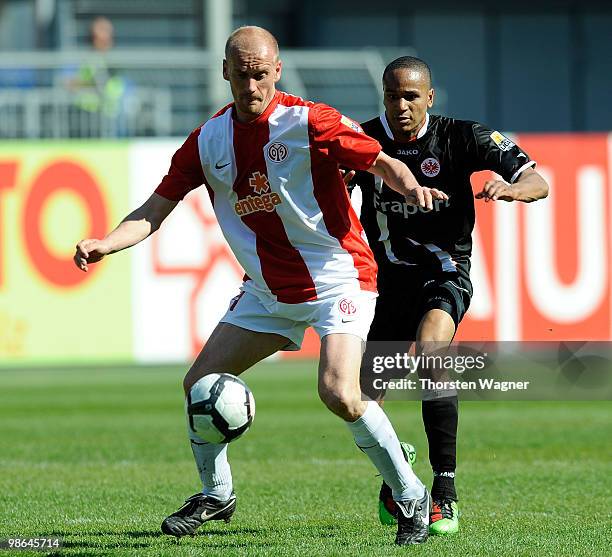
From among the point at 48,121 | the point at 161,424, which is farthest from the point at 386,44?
the point at 161,424

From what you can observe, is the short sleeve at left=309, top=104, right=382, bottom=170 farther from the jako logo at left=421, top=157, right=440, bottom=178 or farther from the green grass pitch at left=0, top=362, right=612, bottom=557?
the green grass pitch at left=0, top=362, right=612, bottom=557

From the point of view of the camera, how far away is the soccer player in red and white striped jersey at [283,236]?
5805 mm

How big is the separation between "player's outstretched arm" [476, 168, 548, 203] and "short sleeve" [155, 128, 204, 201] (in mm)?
1317

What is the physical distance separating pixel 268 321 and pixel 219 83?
15.1 meters

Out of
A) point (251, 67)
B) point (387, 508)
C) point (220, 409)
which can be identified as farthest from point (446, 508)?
point (251, 67)

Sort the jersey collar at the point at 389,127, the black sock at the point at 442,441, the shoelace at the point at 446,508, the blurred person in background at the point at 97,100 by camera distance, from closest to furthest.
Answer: the shoelace at the point at 446,508 < the black sock at the point at 442,441 < the jersey collar at the point at 389,127 < the blurred person in background at the point at 97,100

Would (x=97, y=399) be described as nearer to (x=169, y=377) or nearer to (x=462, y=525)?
(x=169, y=377)

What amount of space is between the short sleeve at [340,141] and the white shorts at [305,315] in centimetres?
61

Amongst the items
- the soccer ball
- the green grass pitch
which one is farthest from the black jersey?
the soccer ball

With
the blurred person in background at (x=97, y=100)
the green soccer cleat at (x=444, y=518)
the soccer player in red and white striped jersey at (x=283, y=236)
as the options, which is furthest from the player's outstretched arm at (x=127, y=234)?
the blurred person in background at (x=97, y=100)

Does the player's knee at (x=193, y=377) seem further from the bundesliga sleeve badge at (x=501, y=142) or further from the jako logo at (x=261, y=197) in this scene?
the bundesliga sleeve badge at (x=501, y=142)

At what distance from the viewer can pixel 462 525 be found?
6.42 metres

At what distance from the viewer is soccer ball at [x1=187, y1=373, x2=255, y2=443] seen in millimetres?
5613

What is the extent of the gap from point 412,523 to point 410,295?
137 centimetres
